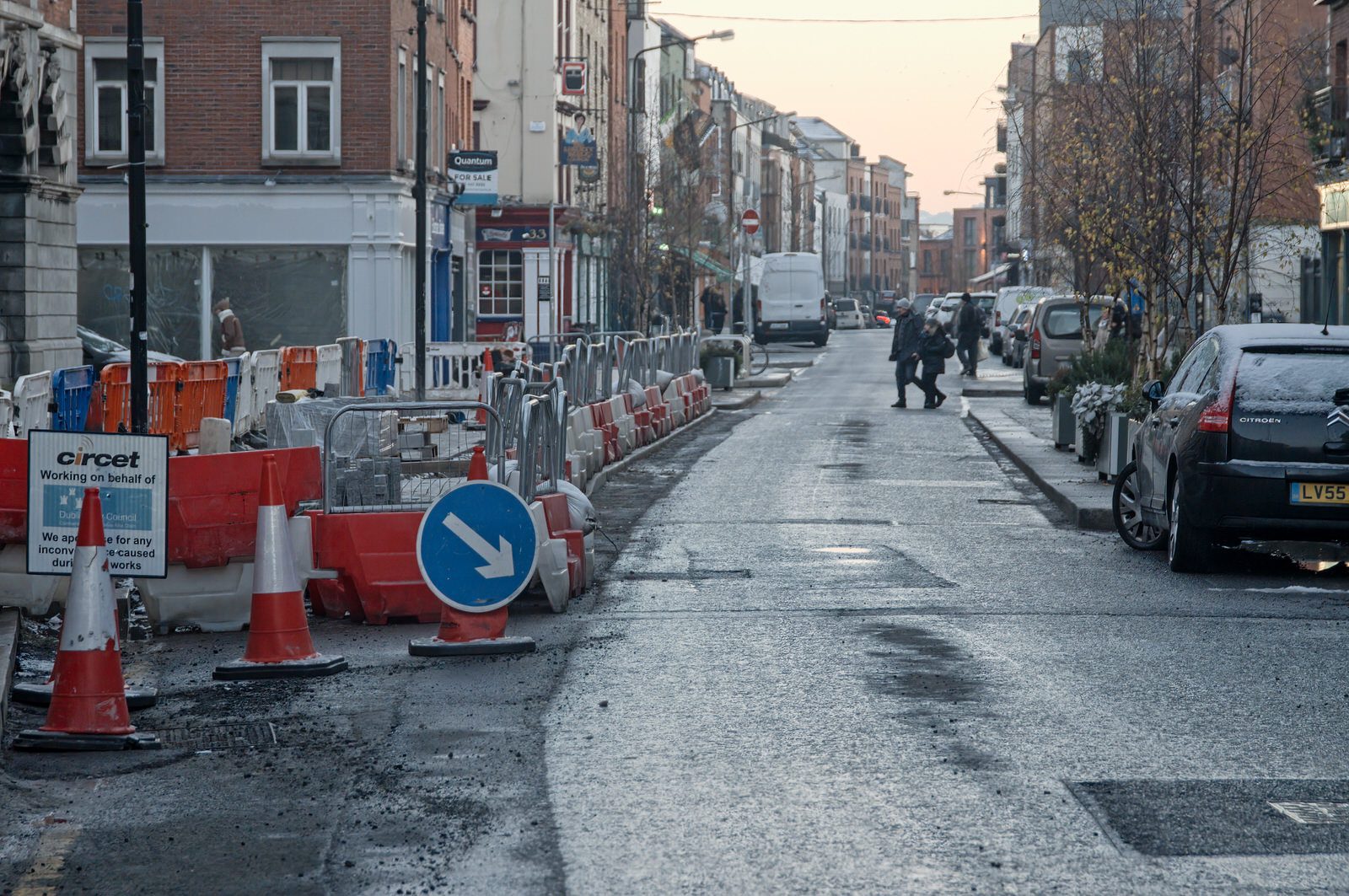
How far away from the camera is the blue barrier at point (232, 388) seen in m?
22.4

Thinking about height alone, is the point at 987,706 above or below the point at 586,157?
below

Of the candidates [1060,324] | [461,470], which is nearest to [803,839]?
[461,470]

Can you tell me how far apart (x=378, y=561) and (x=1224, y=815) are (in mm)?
5350

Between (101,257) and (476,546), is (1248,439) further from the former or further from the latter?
(101,257)

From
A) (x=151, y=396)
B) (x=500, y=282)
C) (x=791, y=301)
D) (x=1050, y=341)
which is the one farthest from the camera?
(x=791, y=301)

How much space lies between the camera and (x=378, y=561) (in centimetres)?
1027

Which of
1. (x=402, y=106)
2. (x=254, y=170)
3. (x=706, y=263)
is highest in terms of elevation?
(x=402, y=106)

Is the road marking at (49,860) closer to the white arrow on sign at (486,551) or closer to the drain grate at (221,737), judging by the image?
the drain grate at (221,737)

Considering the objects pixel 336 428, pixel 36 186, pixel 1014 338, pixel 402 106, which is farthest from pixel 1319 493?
pixel 1014 338

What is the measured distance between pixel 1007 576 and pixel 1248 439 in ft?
5.38

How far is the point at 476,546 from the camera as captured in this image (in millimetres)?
9164

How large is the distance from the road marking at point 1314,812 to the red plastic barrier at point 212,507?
5672 millimetres

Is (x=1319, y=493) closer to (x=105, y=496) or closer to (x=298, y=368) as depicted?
(x=105, y=496)

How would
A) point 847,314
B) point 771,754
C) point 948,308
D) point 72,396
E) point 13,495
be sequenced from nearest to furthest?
point 771,754, point 13,495, point 72,396, point 948,308, point 847,314
